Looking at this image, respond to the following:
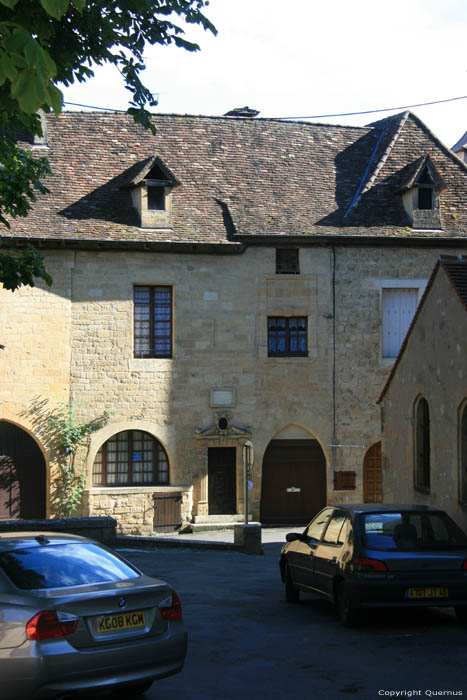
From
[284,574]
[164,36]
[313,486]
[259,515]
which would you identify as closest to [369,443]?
[313,486]

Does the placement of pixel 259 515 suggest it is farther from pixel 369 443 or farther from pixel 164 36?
pixel 164 36

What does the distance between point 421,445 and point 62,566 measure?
10320mm

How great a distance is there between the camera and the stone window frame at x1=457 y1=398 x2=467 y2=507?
14.1 meters

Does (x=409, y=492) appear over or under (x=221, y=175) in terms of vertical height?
under

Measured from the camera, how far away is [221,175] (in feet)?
94.0

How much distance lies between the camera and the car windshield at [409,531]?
33.3ft

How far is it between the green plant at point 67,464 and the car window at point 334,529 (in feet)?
50.2

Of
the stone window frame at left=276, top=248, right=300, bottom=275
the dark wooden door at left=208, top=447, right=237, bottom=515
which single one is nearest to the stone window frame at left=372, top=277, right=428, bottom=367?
the stone window frame at left=276, top=248, right=300, bottom=275

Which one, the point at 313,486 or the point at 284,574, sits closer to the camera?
the point at 284,574

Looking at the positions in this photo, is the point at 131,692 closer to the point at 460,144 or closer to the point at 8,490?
the point at 8,490

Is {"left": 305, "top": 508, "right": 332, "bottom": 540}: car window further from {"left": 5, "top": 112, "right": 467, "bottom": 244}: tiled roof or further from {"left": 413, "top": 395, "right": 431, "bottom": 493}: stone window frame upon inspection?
{"left": 5, "top": 112, "right": 467, "bottom": 244}: tiled roof

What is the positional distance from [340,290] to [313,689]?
67.0ft

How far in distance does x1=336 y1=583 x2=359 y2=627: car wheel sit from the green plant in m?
16.2

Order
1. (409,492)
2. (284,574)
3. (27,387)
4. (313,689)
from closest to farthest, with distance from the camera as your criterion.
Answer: (313,689), (284,574), (409,492), (27,387)
